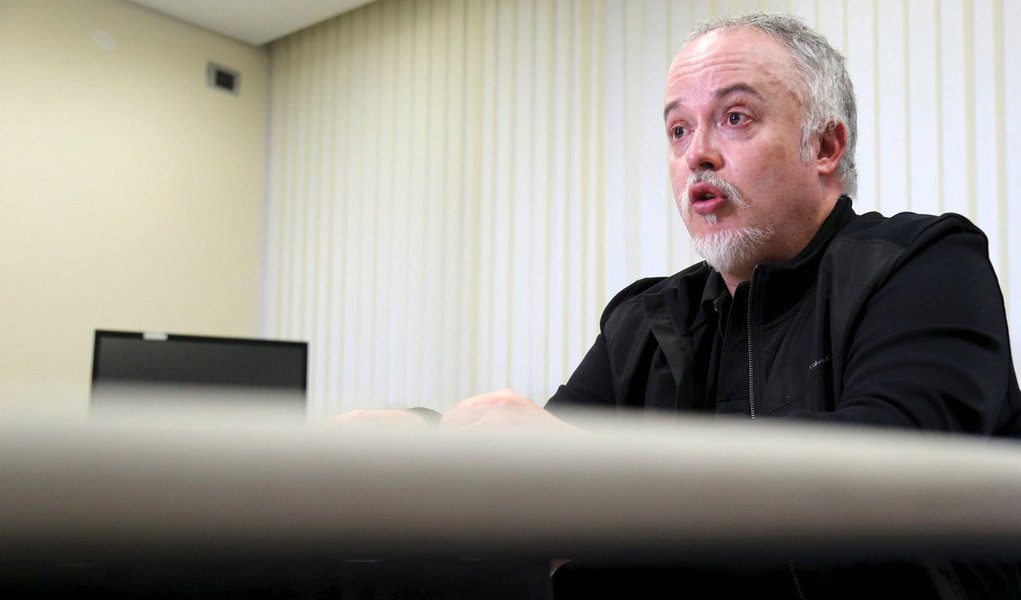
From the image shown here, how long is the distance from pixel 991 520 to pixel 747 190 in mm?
1151

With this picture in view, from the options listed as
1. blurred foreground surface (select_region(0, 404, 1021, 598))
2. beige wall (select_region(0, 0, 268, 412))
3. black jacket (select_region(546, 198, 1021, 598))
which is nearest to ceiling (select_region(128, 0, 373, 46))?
beige wall (select_region(0, 0, 268, 412))

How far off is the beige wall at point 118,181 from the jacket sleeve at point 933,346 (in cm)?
361

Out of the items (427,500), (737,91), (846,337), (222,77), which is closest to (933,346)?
(846,337)

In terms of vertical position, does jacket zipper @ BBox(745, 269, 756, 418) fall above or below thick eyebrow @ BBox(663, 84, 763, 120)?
below

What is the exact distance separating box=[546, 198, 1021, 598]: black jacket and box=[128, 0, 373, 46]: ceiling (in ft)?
10.9

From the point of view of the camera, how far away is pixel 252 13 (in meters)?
4.37

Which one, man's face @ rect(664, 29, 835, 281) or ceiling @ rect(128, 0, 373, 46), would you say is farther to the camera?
ceiling @ rect(128, 0, 373, 46)

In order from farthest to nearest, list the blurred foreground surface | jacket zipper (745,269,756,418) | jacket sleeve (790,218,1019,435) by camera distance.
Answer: jacket zipper (745,269,756,418) < jacket sleeve (790,218,1019,435) < the blurred foreground surface

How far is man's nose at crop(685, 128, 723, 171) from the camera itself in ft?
4.33

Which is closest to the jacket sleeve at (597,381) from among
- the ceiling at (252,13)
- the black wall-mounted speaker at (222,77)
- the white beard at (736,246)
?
the white beard at (736,246)

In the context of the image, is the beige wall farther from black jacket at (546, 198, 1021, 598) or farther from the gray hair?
the gray hair

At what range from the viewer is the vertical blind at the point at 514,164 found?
270 cm

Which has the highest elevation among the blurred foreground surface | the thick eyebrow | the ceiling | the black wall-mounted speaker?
the ceiling

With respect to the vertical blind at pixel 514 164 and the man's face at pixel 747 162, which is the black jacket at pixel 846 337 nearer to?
the man's face at pixel 747 162
